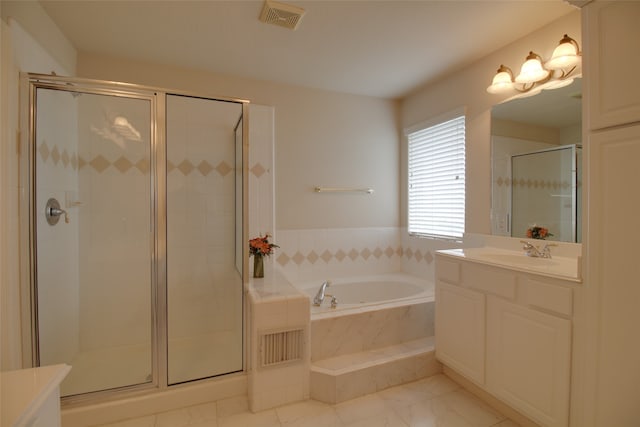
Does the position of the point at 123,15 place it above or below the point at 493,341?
above

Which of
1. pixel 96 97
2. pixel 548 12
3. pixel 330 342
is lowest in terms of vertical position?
pixel 330 342

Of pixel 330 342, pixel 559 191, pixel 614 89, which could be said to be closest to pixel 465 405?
pixel 330 342

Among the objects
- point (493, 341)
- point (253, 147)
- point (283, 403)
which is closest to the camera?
point (493, 341)

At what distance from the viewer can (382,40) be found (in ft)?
7.24

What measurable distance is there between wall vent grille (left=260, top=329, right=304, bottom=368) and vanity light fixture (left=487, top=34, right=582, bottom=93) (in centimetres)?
229

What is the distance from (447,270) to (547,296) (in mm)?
652

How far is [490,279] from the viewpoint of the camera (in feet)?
5.81

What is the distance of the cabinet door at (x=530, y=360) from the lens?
4.63 ft

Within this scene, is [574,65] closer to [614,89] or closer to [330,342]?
[614,89]

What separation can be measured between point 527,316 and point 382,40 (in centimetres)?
204

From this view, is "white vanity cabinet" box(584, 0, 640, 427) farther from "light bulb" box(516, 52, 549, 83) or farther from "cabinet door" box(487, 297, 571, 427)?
"light bulb" box(516, 52, 549, 83)

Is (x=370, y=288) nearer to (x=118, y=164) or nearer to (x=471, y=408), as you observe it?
(x=471, y=408)

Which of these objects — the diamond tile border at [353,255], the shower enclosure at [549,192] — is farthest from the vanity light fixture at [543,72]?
the diamond tile border at [353,255]

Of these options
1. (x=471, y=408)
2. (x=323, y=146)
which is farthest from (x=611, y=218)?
(x=323, y=146)
